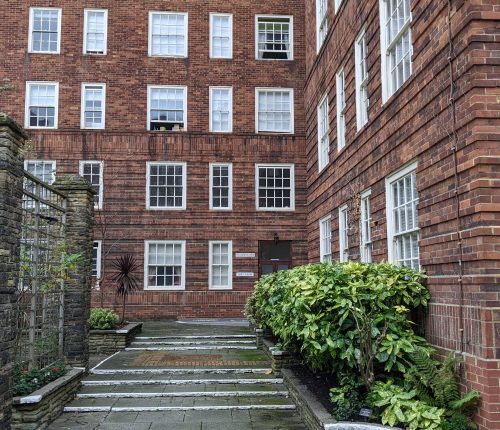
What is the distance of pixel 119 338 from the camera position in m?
11.8

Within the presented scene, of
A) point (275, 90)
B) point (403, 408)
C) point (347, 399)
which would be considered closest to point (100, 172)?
point (275, 90)

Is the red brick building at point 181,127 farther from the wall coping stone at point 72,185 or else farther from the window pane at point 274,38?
the wall coping stone at point 72,185

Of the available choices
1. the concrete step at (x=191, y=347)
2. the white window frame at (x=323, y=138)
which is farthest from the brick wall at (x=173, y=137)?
the concrete step at (x=191, y=347)

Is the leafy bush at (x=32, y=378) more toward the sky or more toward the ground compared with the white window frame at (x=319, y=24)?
more toward the ground

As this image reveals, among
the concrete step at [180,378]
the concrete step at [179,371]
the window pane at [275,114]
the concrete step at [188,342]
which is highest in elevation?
the window pane at [275,114]

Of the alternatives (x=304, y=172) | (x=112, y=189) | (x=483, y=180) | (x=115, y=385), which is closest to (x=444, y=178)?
(x=483, y=180)

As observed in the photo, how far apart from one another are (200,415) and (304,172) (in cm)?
1297

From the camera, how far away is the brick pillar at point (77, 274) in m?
8.65

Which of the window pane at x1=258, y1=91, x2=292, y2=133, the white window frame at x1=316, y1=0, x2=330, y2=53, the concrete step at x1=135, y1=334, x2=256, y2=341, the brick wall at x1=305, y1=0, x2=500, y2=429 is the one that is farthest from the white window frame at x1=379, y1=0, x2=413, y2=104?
the window pane at x1=258, y1=91, x2=292, y2=133

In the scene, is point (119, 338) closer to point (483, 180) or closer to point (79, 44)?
point (483, 180)

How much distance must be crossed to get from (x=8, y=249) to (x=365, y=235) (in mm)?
6322

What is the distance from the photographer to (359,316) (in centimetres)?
596

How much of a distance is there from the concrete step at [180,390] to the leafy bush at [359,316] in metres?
1.86

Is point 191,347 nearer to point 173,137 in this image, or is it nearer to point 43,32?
point 173,137
